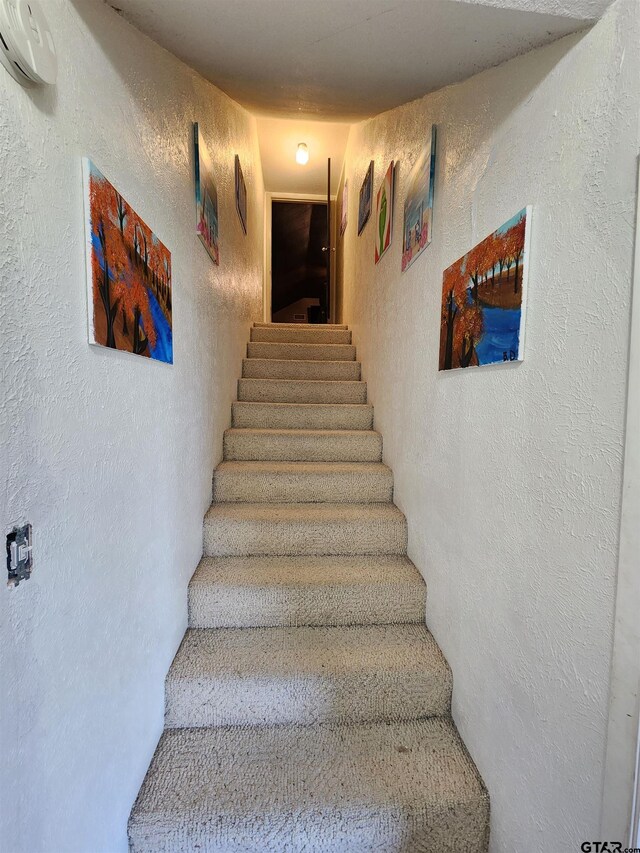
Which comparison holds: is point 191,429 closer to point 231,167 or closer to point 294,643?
point 294,643

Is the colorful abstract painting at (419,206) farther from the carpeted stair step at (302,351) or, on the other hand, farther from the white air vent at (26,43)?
the carpeted stair step at (302,351)

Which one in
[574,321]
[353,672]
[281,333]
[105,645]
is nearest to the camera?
[574,321]

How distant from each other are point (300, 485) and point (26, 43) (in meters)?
1.65

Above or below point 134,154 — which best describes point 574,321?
below

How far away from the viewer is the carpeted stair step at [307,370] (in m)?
2.83

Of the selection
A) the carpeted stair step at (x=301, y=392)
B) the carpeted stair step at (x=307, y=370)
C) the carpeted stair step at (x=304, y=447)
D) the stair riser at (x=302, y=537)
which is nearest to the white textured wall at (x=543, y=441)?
the stair riser at (x=302, y=537)

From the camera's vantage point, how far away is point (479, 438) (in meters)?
1.05

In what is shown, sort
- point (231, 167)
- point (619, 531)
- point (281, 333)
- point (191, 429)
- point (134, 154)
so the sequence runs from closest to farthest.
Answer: point (619, 531), point (134, 154), point (191, 429), point (231, 167), point (281, 333)

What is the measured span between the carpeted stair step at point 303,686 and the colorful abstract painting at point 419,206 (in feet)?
5.03

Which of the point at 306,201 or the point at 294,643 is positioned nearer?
the point at 294,643

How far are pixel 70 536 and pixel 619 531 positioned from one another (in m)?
0.94

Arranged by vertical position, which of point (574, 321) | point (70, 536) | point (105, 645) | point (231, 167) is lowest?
point (105, 645)

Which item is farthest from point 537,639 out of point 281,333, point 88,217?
point 281,333

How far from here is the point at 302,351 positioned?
3096 millimetres
